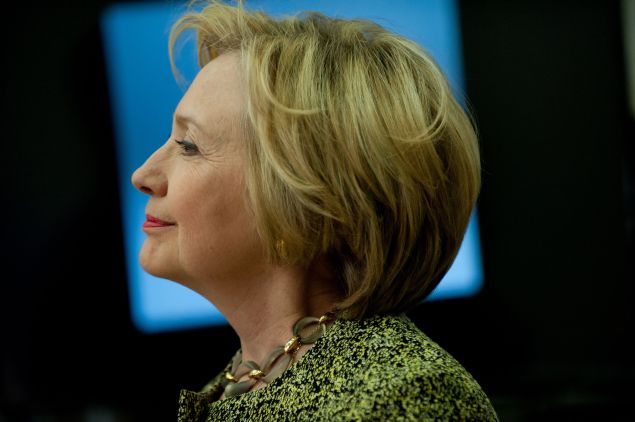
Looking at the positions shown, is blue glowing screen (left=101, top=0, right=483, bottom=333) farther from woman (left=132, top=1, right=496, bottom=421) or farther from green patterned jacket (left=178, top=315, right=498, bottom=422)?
green patterned jacket (left=178, top=315, right=498, bottom=422)

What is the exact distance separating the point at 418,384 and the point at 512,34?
2.19 m

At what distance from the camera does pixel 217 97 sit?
1396 mm

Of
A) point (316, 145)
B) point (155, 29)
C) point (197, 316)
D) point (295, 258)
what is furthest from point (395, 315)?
point (155, 29)

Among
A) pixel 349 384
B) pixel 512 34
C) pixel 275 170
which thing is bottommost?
pixel 349 384

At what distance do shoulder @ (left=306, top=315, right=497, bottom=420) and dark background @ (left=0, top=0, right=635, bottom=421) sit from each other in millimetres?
1754

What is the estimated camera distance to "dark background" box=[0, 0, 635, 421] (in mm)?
2871

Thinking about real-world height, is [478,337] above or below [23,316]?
below

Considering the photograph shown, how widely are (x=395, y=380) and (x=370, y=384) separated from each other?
0.12ft

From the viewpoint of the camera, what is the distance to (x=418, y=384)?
3.69 ft

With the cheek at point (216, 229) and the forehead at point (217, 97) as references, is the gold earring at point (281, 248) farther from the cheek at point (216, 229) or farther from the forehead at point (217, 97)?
the forehead at point (217, 97)

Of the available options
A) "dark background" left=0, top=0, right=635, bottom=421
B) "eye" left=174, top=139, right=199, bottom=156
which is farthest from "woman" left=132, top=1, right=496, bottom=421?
"dark background" left=0, top=0, right=635, bottom=421

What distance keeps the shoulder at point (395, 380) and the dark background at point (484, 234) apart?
5.76 ft

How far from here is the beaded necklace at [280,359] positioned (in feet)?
4.42

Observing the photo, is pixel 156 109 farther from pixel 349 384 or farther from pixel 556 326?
pixel 349 384
